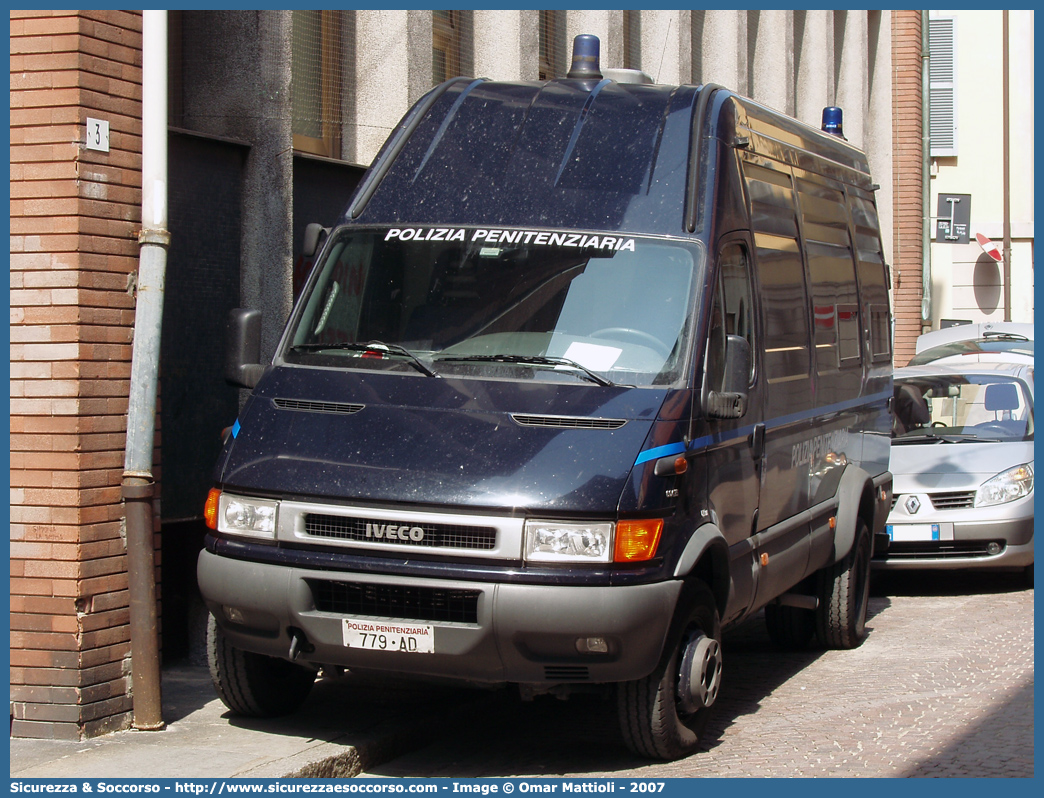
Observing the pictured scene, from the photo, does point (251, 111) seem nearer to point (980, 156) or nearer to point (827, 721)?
point (827, 721)

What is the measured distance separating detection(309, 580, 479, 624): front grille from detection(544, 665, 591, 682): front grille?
0.39m

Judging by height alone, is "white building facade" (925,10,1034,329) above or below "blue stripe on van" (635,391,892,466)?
above

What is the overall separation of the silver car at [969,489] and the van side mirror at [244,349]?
5.85m

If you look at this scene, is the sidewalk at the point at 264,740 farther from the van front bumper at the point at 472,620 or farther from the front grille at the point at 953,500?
the front grille at the point at 953,500

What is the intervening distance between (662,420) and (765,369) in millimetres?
1597

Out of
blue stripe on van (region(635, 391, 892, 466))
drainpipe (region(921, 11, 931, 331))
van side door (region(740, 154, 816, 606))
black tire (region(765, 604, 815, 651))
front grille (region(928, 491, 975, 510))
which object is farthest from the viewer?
drainpipe (region(921, 11, 931, 331))

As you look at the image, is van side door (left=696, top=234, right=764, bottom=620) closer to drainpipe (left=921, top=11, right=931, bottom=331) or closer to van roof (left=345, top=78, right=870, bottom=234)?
van roof (left=345, top=78, right=870, bottom=234)

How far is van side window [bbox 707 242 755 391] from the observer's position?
6.67 m

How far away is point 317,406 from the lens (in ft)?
20.9

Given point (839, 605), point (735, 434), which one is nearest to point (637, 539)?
point (735, 434)

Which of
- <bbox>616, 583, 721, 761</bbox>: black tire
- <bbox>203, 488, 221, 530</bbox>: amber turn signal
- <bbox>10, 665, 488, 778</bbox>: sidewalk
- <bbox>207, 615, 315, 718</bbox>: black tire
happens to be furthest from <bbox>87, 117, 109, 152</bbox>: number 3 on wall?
<bbox>616, 583, 721, 761</bbox>: black tire

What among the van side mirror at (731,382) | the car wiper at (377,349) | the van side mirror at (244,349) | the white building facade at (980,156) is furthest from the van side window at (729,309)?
the white building facade at (980,156)

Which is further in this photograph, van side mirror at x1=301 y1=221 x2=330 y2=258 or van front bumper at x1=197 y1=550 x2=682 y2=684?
van side mirror at x1=301 y1=221 x2=330 y2=258

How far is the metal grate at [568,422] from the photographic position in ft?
19.7
